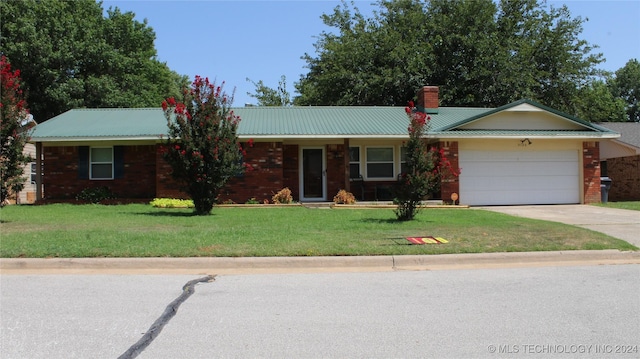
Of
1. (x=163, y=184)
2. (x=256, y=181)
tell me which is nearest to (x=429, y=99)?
(x=256, y=181)

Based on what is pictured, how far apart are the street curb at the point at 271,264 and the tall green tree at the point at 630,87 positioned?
55001 mm

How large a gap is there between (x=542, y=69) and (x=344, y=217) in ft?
78.7

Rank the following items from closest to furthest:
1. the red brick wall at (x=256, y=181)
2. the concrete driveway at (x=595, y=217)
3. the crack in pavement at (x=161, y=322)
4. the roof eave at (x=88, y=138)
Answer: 1. the crack in pavement at (x=161, y=322)
2. the concrete driveway at (x=595, y=217)
3. the roof eave at (x=88, y=138)
4. the red brick wall at (x=256, y=181)

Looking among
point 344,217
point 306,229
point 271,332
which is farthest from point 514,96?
point 271,332

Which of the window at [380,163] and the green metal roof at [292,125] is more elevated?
the green metal roof at [292,125]

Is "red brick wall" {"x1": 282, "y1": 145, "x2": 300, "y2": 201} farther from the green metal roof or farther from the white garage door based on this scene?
the white garage door

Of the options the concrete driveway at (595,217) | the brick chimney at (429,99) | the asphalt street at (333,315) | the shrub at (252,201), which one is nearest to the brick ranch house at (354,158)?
the shrub at (252,201)

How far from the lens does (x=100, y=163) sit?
18.8 metres

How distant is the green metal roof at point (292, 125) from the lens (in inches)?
688

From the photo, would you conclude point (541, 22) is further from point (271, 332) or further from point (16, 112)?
point (271, 332)

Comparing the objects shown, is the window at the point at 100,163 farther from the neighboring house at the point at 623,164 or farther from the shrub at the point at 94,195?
the neighboring house at the point at 623,164

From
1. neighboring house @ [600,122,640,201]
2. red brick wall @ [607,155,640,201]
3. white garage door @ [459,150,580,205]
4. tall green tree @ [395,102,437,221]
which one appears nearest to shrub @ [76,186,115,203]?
tall green tree @ [395,102,437,221]

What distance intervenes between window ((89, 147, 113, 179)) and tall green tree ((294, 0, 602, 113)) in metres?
15.8

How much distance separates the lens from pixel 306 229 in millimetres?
10555
